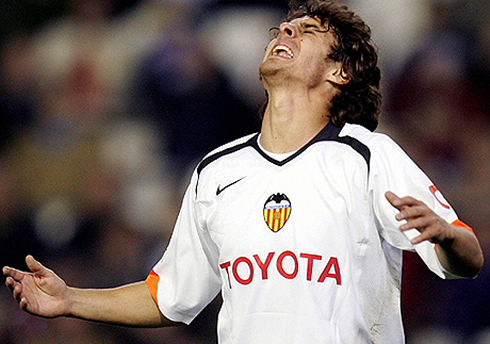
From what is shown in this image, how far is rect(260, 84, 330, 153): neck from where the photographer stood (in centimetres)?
257

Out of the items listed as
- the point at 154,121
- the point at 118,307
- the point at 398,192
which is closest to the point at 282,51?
the point at 398,192

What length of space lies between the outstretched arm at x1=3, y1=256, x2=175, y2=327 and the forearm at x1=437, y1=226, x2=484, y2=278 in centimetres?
116

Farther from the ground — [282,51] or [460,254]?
[282,51]

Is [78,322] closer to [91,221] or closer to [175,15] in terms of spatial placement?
[91,221]

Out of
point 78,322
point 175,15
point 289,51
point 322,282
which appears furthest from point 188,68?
point 322,282

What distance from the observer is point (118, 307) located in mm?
2701

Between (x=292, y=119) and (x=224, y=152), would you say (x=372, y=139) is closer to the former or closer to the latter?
(x=292, y=119)

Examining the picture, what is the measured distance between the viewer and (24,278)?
2598mm

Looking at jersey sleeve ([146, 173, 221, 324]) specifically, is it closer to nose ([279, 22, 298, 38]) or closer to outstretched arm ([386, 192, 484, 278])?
nose ([279, 22, 298, 38])

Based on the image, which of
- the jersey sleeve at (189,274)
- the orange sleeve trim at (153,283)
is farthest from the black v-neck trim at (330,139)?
the orange sleeve trim at (153,283)

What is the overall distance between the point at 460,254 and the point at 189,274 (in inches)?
42.7

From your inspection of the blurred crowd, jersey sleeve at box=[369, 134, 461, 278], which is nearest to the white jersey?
jersey sleeve at box=[369, 134, 461, 278]

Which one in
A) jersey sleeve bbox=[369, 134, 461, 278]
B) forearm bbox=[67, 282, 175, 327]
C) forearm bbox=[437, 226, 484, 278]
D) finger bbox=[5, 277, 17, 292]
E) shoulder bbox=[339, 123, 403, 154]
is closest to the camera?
forearm bbox=[437, 226, 484, 278]

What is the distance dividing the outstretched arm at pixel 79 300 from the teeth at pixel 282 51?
106 centimetres
